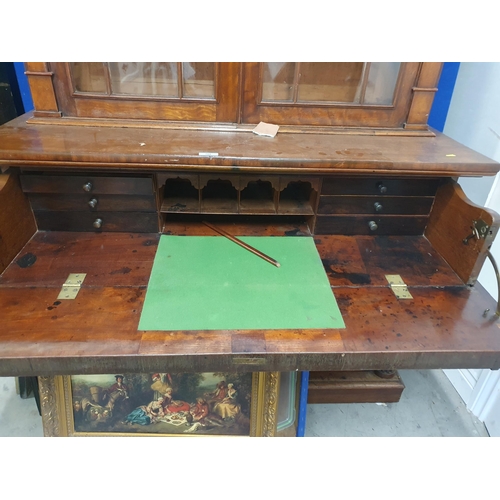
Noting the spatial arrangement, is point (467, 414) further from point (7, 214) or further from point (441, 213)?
point (7, 214)

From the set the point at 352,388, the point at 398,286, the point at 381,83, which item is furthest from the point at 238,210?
the point at 352,388

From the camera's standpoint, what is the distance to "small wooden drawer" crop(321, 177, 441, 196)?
1.32 m

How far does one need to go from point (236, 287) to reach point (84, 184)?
607 mm

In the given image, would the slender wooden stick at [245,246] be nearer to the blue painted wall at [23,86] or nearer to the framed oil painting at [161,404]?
the framed oil painting at [161,404]

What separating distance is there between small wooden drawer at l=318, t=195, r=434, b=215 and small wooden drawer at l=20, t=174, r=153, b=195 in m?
0.61

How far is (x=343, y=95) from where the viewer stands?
143cm

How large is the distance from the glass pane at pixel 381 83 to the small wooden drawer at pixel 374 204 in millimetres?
372

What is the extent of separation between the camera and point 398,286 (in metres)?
1.23

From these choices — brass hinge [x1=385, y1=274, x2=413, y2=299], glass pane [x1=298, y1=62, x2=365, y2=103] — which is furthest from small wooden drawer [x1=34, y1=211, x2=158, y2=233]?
brass hinge [x1=385, y1=274, x2=413, y2=299]

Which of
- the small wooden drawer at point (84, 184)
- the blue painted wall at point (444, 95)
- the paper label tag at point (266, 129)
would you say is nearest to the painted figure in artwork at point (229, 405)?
the small wooden drawer at point (84, 184)

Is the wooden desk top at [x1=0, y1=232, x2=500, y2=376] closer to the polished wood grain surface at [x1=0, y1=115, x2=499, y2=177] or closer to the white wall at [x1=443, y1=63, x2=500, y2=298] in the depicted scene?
the polished wood grain surface at [x1=0, y1=115, x2=499, y2=177]

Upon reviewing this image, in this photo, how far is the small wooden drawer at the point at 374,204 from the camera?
136 centimetres

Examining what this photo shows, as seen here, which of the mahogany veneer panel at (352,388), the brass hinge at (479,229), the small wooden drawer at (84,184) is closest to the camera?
the brass hinge at (479,229)

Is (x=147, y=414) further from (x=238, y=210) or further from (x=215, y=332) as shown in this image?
(x=238, y=210)
